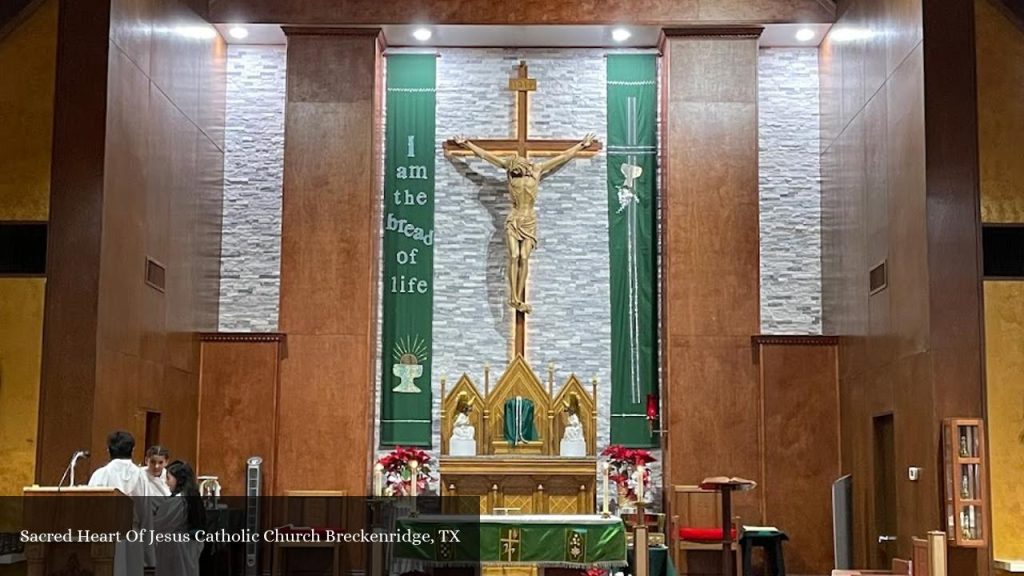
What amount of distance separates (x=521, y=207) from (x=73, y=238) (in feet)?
17.8

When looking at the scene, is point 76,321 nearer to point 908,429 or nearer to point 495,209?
point 495,209

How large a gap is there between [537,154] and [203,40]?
393cm

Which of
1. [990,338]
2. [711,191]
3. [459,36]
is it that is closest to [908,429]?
[990,338]

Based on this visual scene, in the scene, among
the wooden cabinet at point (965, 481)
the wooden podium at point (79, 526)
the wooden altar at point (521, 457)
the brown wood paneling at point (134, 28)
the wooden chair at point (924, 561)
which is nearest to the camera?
the wooden podium at point (79, 526)

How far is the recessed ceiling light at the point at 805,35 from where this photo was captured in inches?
584

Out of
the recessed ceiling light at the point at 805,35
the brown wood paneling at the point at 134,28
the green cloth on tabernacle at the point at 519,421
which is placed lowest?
the green cloth on tabernacle at the point at 519,421

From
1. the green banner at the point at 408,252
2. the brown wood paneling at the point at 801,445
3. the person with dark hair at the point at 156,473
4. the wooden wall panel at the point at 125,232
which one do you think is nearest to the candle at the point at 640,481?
the brown wood paneling at the point at 801,445

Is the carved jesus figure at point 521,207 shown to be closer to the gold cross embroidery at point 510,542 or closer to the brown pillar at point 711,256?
the brown pillar at point 711,256

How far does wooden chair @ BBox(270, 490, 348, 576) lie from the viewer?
14.0m

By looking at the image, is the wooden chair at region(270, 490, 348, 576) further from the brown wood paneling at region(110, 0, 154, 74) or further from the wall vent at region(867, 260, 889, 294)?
the wall vent at region(867, 260, 889, 294)

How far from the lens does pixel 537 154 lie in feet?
50.1

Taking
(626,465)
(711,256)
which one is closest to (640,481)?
(626,465)

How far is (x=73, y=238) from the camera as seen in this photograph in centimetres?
1133

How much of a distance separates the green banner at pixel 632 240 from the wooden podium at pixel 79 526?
27.3 ft
